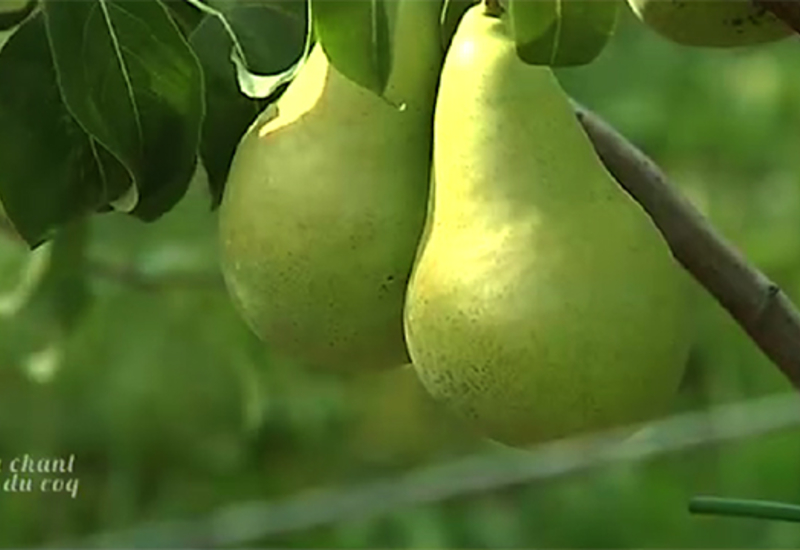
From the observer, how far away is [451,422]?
1999 mm

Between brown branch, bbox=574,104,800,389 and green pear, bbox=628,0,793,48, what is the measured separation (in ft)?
0.14

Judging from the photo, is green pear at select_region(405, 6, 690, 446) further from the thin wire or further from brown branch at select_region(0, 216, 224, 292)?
brown branch at select_region(0, 216, 224, 292)

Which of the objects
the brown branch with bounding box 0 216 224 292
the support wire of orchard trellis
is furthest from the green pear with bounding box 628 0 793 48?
the support wire of orchard trellis

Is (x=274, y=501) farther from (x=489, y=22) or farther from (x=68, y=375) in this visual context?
(x=489, y=22)

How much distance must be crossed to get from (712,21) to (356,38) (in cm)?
12

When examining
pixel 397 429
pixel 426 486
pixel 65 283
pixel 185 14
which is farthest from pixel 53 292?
pixel 397 429

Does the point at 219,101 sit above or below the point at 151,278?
above

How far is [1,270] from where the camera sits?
1.19m

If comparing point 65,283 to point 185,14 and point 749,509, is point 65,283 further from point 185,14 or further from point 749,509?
point 749,509

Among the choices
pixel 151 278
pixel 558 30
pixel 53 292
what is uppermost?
pixel 558 30

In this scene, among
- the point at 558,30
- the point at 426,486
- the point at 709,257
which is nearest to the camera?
the point at 558,30

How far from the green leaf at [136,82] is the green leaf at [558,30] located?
0.11m

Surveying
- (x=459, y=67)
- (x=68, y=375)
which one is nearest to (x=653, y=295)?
(x=459, y=67)

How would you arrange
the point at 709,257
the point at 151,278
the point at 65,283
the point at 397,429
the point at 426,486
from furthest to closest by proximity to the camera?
the point at 397,429 → the point at 426,486 → the point at 151,278 → the point at 65,283 → the point at 709,257
